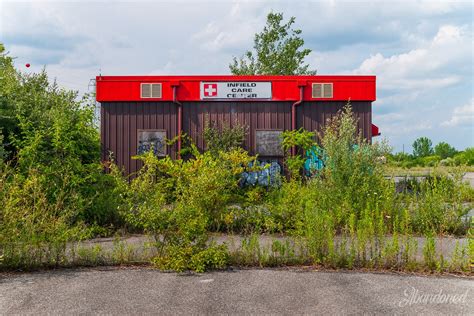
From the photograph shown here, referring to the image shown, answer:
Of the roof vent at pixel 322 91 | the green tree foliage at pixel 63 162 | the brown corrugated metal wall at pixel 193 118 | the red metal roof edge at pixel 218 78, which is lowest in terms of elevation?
the green tree foliage at pixel 63 162

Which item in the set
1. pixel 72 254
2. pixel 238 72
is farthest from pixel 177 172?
pixel 238 72

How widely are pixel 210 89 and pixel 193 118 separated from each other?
3.57 ft

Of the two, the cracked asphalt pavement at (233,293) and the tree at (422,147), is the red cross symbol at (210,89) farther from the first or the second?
the tree at (422,147)

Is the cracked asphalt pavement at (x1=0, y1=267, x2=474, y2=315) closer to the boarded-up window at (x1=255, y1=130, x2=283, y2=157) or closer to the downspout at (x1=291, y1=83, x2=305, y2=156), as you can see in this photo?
the downspout at (x1=291, y1=83, x2=305, y2=156)

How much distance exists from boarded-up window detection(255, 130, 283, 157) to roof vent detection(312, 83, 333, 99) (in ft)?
5.54

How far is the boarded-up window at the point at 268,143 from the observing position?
17031mm

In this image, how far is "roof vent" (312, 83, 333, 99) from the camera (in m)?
17.0

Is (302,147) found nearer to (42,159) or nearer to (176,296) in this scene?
(42,159)

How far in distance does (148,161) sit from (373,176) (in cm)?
535

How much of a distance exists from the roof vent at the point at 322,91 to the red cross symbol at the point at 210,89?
3.21m

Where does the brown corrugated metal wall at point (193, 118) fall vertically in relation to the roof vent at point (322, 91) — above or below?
below

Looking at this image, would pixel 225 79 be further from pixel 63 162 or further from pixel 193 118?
pixel 63 162

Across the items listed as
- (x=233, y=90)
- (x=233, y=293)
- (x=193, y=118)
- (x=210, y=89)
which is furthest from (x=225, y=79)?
(x=233, y=293)

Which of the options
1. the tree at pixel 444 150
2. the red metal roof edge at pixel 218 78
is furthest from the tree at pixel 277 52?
the tree at pixel 444 150
